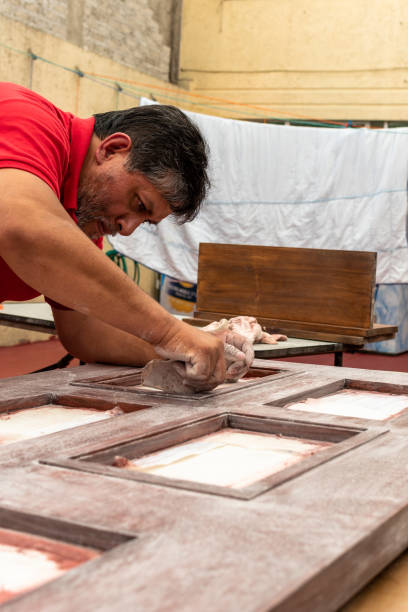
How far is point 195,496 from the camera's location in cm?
97

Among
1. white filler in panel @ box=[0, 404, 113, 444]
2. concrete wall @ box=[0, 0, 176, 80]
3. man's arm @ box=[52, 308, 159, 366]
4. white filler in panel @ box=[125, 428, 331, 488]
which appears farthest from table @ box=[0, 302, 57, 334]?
concrete wall @ box=[0, 0, 176, 80]

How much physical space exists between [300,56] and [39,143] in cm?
863

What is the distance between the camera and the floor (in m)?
6.70

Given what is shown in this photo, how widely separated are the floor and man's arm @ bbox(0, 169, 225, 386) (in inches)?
190

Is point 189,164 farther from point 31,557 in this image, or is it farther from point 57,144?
point 31,557

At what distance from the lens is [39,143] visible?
5.57 ft

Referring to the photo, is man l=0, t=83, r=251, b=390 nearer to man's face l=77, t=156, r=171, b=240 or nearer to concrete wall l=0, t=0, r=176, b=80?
man's face l=77, t=156, r=171, b=240

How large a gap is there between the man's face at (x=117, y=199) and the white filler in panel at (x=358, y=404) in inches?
26.3

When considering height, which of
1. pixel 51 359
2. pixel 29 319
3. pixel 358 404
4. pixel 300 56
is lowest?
pixel 51 359

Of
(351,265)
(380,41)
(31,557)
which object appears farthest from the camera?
(380,41)

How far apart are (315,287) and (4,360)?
401cm

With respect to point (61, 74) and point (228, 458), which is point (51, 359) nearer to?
point (61, 74)

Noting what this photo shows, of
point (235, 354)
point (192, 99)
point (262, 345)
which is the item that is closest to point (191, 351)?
point (235, 354)

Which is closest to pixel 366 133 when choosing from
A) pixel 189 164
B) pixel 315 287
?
pixel 315 287
